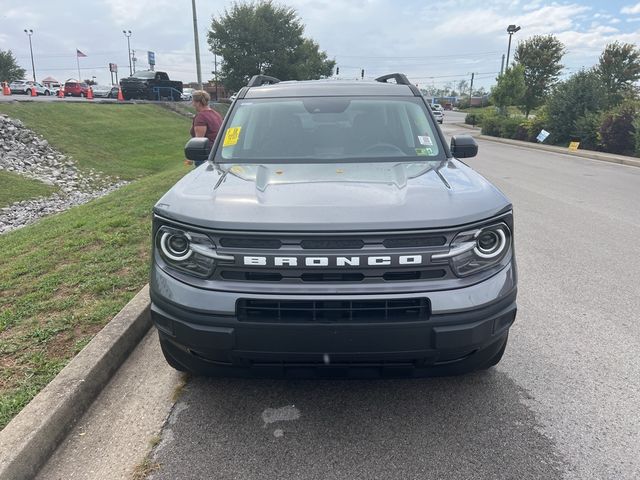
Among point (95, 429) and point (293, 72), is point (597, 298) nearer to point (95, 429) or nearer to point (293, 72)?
point (95, 429)

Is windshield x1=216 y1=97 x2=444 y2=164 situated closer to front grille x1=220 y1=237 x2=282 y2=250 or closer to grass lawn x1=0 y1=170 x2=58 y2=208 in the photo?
front grille x1=220 y1=237 x2=282 y2=250

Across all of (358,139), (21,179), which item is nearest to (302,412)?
(358,139)

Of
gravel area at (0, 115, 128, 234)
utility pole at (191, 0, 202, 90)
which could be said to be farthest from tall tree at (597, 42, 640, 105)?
gravel area at (0, 115, 128, 234)

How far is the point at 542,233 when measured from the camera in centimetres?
690

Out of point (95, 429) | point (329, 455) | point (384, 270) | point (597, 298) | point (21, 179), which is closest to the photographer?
point (384, 270)

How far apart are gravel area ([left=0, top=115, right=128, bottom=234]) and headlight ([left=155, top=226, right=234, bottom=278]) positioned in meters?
10.4

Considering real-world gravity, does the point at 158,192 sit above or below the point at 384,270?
below

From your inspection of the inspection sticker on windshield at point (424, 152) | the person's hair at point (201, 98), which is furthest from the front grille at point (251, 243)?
the person's hair at point (201, 98)

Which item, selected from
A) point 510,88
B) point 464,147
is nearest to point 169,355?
point 464,147

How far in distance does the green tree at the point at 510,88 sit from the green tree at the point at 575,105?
8.47 metres

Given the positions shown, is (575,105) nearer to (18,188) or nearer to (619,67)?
(619,67)

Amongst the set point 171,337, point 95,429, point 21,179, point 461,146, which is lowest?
point 21,179

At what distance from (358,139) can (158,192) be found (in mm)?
6691

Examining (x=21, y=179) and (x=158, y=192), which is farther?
(x=21, y=179)
